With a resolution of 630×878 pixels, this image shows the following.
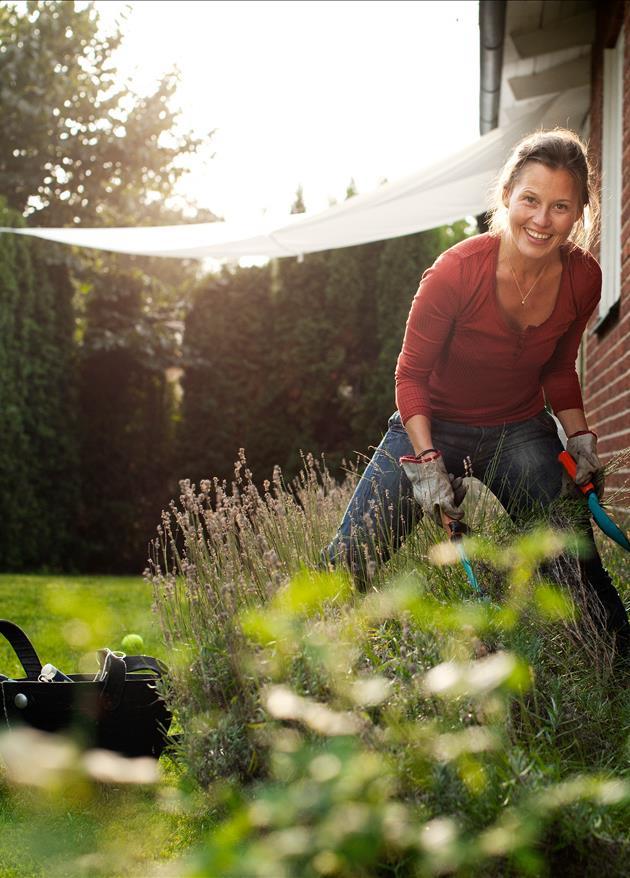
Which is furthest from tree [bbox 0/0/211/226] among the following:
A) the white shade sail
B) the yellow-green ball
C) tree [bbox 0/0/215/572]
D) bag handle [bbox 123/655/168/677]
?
bag handle [bbox 123/655/168/677]

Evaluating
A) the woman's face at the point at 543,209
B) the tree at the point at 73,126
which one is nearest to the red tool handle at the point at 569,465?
the woman's face at the point at 543,209

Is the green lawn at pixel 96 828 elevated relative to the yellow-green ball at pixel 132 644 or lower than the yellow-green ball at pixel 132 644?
elevated

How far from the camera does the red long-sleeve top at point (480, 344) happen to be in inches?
107

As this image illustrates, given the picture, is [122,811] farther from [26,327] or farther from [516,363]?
[26,327]

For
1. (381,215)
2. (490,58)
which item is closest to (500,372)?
(490,58)

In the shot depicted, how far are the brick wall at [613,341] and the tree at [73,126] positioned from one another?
6.81 metres

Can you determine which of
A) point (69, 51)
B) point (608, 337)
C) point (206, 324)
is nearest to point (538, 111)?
point (608, 337)

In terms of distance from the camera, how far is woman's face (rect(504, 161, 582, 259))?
2635 millimetres

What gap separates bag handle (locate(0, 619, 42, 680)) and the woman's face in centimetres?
175

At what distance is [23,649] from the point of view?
8.81 feet

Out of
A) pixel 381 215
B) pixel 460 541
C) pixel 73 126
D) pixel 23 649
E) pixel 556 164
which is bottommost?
pixel 23 649

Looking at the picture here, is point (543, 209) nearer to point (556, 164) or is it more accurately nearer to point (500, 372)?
point (556, 164)

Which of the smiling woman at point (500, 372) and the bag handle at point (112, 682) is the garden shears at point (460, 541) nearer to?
the smiling woman at point (500, 372)

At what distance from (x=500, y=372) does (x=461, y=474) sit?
0.33 meters
